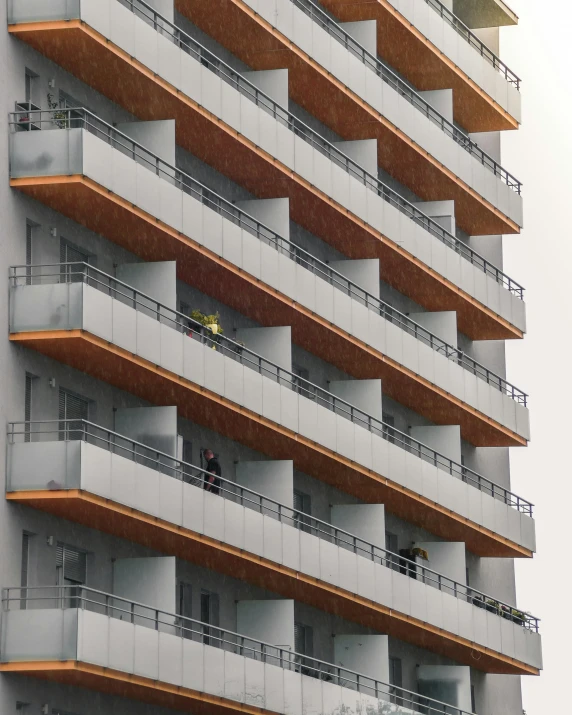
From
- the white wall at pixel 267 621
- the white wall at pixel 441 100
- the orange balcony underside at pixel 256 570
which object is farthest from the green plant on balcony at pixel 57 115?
the white wall at pixel 441 100

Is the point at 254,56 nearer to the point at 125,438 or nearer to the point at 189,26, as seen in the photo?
the point at 189,26

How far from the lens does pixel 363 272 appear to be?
6256cm

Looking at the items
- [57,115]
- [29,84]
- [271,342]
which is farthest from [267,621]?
[29,84]

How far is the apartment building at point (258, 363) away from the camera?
4550 centimetres

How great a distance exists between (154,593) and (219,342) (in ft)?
26.3

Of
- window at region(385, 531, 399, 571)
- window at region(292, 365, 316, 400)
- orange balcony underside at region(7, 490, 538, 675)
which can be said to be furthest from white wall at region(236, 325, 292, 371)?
window at region(385, 531, 399, 571)

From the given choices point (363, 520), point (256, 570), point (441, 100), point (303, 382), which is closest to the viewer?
point (256, 570)

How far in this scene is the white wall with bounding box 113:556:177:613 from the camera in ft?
157

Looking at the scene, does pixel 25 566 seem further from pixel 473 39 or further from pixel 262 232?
pixel 473 39

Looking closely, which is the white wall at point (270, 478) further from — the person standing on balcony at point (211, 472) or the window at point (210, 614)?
the window at point (210, 614)

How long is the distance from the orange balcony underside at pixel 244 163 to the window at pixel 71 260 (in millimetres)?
4176

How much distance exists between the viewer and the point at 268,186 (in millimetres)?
57062

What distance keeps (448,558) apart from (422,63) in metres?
16.3

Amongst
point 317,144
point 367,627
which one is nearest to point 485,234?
Result: point 317,144
